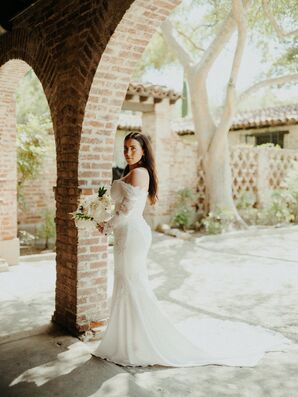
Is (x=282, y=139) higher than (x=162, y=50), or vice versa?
(x=162, y=50)

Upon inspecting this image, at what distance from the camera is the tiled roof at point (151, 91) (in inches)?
417

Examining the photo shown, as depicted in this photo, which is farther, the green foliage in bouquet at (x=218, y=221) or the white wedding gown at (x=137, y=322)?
the green foliage in bouquet at (x=218, y=221)

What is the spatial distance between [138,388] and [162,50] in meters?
14.2

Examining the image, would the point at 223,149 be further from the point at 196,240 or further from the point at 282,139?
the point at 282,139

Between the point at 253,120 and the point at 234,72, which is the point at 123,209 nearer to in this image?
the point at 234,72

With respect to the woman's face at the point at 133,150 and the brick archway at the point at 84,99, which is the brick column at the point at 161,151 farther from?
the woman's face at the point at 133,150

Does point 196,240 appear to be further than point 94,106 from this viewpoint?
Yes

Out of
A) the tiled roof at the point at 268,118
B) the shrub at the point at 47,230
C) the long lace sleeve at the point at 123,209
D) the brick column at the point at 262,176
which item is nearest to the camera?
the long lace sleeve at the point at 123,209

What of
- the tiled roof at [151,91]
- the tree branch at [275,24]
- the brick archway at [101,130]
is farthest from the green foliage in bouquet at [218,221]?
the brick archway at [101,130]

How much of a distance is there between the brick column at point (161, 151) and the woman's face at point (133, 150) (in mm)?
7442

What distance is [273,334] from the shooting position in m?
4.24

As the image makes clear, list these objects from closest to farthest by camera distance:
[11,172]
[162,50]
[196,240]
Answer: [11,172], [196,240], [162,50]

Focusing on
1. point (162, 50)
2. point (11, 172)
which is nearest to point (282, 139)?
point (162, 50)

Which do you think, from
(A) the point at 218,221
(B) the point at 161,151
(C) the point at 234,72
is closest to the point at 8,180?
(B) the point at 161,151
